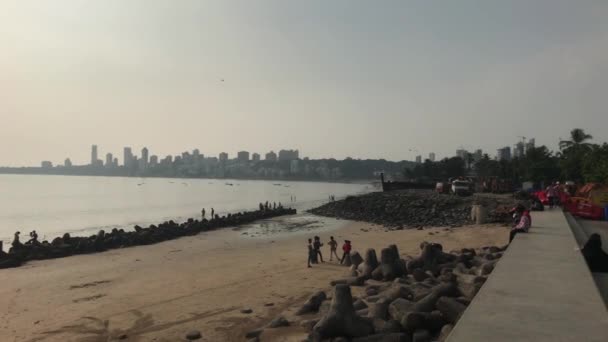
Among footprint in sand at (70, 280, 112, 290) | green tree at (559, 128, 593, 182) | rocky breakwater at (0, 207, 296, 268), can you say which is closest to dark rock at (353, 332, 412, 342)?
footprint in sand at (70, 280, 112, 290)

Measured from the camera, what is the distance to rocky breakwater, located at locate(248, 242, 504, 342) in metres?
6.28

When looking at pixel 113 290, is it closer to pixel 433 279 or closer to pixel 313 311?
pixel 313 311

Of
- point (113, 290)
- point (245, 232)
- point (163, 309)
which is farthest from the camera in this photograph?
point (245, 232)

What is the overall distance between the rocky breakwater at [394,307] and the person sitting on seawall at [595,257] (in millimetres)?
1821

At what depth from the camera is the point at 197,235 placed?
33188 mm

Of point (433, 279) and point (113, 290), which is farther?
point (113, 290)

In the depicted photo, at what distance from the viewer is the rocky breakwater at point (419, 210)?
30591mm

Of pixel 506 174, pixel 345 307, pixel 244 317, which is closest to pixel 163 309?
pixel 244 317

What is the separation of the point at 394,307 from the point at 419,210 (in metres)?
33.7

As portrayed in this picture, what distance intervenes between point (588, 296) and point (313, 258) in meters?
11.4

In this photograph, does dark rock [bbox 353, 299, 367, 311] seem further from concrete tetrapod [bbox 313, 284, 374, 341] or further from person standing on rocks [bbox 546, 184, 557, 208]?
person standing on rocks [bbox 546, 184, 557, 208]

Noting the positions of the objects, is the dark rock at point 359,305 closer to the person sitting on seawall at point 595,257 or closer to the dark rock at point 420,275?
the dark rock at point 420,275

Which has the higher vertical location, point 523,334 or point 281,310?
point 523,334

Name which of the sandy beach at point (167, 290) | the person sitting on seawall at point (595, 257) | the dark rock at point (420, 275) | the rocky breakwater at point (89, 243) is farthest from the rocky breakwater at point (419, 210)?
the rocky breakwater at point (89, 243)
